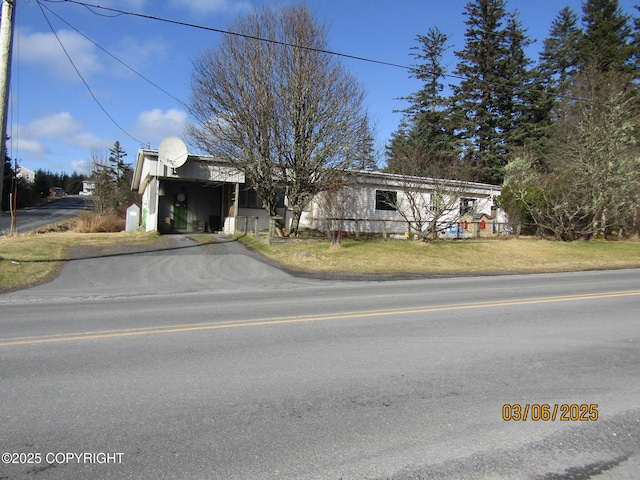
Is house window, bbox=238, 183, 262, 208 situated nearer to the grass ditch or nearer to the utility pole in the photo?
the grass ditch

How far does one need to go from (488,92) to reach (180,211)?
34557 mm

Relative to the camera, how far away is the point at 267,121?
2036 centimetres

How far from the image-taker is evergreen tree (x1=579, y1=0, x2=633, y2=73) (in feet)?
145

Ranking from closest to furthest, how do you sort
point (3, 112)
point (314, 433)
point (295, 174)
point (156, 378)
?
point (314, 433) → point (156, 378) → point (3, 112) → point (295, 174)

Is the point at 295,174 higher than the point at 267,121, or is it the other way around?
the point at 267,121

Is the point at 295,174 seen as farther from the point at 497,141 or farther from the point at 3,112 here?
the point at 497,141

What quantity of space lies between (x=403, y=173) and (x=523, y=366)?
18.2 metres

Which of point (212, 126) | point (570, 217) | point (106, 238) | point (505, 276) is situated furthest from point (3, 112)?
point (570, 217)

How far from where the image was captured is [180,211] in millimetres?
26406

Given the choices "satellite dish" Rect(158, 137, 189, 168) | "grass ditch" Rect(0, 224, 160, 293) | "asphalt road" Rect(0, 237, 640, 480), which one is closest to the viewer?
"asphalt road" Rect(0, 237, 640, 480)

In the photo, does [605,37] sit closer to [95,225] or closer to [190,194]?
[190,194]

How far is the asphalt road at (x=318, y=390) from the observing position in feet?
10.3
